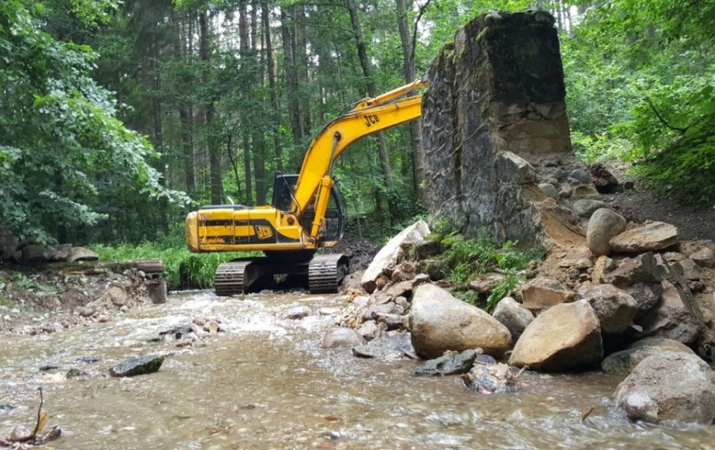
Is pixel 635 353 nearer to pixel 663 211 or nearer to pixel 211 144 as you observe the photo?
pixel 663 211

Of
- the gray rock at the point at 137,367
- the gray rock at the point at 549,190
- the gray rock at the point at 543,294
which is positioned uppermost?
the gray rock at the point at 549,190

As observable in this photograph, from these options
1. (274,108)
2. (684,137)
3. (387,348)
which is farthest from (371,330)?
(274,108)

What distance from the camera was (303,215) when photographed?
1006cm

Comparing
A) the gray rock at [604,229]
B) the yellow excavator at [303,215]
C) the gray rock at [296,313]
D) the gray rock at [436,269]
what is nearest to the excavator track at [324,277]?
the yellow excavator at [303,215]

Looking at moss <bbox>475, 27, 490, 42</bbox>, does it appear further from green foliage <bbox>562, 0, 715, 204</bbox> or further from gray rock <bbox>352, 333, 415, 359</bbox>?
gray rock <bbox>352, 333, 415, 359</bbox>

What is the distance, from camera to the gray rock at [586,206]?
5.50m

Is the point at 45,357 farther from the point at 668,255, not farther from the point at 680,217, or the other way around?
the point at 680,217

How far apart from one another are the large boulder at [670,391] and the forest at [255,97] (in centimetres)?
270

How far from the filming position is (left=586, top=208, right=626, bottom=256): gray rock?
14.4ft

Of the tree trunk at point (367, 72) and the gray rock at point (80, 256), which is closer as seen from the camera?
the gray rock at point (80, 256)

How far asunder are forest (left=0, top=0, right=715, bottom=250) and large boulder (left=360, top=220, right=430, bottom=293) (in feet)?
9.90

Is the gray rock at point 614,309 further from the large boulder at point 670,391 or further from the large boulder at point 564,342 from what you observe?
the large boulder at point 670,391

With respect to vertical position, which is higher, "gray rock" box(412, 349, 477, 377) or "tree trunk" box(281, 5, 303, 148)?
"tree trunk" box(281, 5, 303, 148)

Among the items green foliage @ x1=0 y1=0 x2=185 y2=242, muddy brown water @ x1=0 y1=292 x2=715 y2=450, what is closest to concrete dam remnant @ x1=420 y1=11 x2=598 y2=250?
muddy brown water @ x1=0 y1=292 x2=715 y2=450
